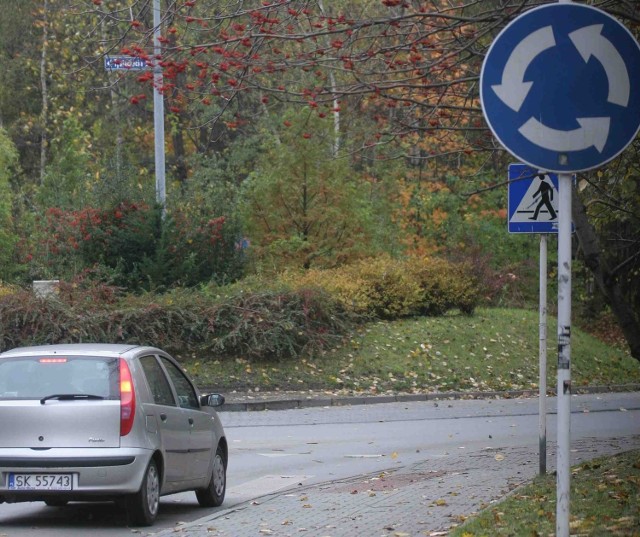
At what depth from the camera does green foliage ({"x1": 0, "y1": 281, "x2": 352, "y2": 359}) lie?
24.0 meters

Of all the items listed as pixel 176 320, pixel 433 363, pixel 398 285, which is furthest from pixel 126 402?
pixel 398 285

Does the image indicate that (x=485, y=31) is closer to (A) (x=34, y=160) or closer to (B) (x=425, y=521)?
(B) (x=425, y=521)

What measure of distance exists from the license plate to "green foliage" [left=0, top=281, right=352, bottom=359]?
1394 cm

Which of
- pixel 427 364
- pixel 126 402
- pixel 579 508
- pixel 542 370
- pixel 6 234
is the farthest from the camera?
pixel 6 234

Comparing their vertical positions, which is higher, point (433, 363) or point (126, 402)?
point (126, 402)

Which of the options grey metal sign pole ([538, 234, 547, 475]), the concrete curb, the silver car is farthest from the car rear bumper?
the concrete curb

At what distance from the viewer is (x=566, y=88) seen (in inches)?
222

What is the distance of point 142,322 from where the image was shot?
2442cm

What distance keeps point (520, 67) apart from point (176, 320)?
64.3 feet

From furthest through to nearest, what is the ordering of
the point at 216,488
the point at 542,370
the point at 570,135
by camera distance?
the point at 542,370 → the point at 216,488 → the point at 570,135

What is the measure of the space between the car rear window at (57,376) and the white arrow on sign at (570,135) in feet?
17.5

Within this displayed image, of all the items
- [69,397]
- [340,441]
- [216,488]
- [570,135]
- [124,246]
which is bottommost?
[340,441]

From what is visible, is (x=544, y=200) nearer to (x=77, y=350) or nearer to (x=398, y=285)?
(x=77, y=350)

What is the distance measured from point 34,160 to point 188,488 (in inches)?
1918
